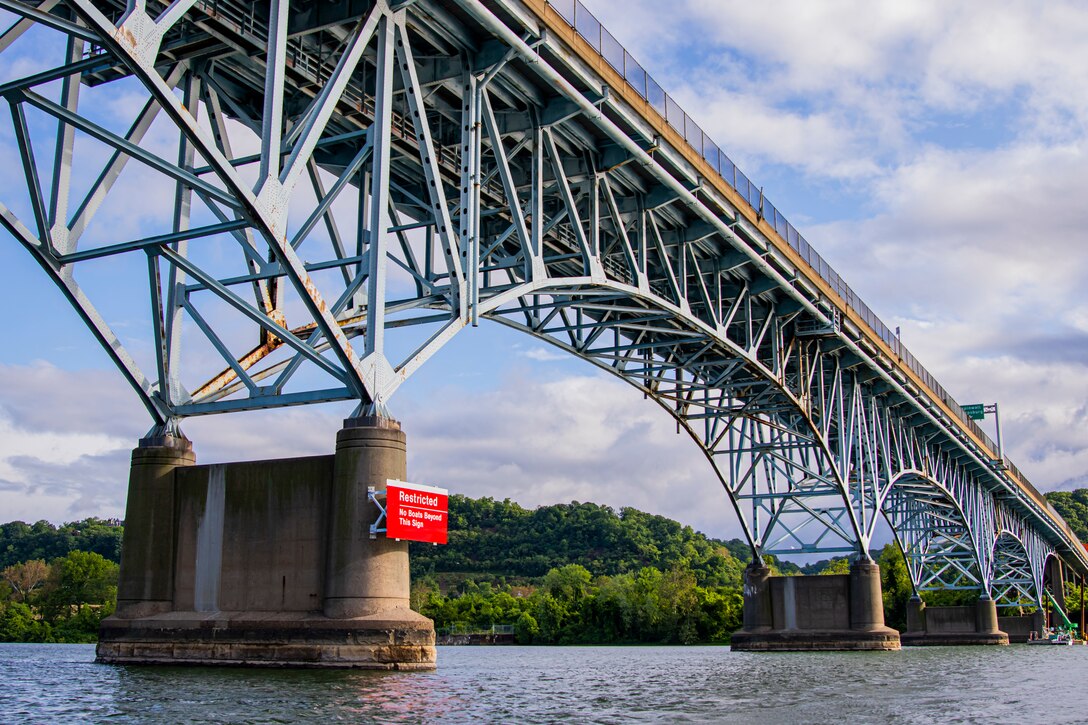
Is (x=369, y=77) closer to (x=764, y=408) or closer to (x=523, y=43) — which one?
(x=523, y=43)

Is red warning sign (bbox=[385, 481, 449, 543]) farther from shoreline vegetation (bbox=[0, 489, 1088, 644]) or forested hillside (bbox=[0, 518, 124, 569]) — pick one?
forested hillside (bbox=[0, 518, 124, 569])

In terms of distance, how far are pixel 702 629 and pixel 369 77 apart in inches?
3434

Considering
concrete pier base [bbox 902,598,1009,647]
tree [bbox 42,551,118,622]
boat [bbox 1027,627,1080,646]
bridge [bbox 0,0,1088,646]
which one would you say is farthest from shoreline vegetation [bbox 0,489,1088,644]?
bridge [bbox 0,0,1088,646]

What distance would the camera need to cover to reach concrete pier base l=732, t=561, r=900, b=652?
5994 cm

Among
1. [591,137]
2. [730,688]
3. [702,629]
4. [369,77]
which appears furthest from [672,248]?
[702,629]

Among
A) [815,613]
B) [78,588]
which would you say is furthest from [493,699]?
[78,588]

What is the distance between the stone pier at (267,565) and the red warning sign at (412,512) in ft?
0.97

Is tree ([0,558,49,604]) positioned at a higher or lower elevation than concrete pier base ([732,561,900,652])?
higher

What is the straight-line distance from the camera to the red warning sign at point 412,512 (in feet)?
75.7

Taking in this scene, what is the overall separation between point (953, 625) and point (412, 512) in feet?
253

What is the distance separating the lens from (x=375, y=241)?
24.0 m

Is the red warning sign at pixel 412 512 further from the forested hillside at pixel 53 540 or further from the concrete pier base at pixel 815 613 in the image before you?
the forested hillside at pixel 53 540

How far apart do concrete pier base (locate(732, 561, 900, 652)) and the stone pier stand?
40.8 m

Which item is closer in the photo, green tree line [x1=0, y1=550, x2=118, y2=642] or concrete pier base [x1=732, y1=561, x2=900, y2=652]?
concrete pier base [x1=732, y1=561, x2=900, y2=652]
